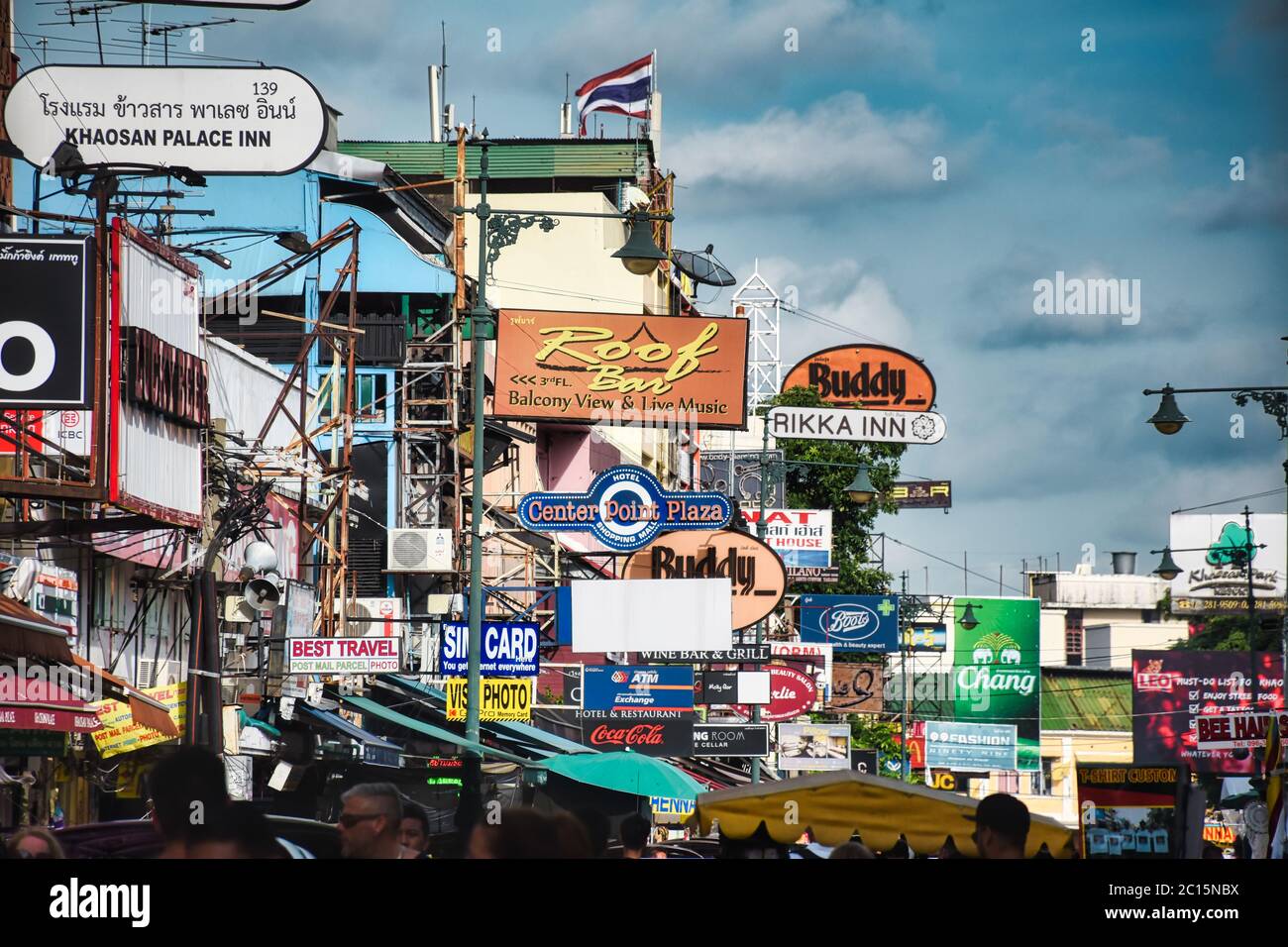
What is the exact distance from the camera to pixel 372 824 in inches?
379

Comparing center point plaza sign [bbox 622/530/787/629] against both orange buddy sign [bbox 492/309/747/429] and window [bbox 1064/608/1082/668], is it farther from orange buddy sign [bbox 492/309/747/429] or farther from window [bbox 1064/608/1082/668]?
window [bbox 1064/608/1082/668]

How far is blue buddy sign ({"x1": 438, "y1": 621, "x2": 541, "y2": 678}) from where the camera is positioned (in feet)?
77.1

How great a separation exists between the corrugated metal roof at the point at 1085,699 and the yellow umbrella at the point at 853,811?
7797cm

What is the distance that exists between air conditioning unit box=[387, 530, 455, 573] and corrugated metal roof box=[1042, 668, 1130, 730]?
2403 inches

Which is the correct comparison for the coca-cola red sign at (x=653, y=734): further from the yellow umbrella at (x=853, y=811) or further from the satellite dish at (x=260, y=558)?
the yellow umbrella at (x=853, y=811)

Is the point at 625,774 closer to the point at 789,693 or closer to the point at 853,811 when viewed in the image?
the point at 789,693

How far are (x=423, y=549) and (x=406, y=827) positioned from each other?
23.8m

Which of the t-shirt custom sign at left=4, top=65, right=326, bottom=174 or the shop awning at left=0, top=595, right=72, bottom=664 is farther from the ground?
the t-shirt custom sign at left=4, top=65, right=326, bottom=174

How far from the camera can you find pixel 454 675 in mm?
24047

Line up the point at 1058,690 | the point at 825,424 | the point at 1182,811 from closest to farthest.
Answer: the point at 1182,811
the point at 825,424
the point at 1058,690

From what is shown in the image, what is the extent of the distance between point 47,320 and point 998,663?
232 ft

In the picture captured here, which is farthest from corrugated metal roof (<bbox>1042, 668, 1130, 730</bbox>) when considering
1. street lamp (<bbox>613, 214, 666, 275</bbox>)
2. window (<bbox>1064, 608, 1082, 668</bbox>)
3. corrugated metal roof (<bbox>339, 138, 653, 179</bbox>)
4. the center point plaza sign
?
street lamp (<bbox>613, 214, 666, 275</bbox>)
